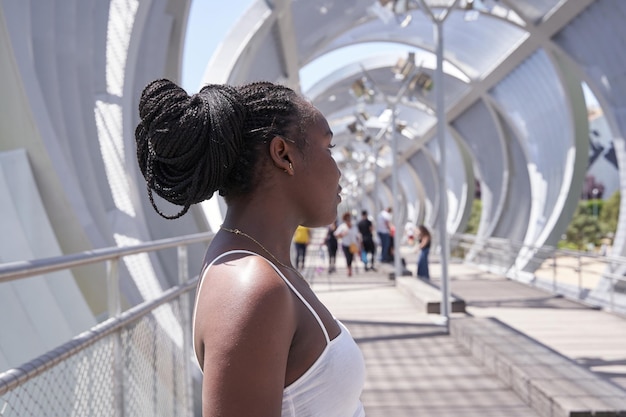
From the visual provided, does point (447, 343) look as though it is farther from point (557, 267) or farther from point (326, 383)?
point (557, 267)

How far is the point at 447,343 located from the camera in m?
10.1

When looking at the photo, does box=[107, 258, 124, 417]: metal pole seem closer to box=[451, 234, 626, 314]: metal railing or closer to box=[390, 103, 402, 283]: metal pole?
box=[451, 234, 626, 314]: metal railing

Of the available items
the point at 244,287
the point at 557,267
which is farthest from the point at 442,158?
the point at 557,267

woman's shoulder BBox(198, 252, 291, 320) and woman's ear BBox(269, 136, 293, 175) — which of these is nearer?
woman's shoulder BBox(198, 252, 291, 320)

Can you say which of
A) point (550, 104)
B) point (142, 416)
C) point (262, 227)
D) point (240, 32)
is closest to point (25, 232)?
point (142, 416)

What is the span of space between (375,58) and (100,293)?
32.1 metres

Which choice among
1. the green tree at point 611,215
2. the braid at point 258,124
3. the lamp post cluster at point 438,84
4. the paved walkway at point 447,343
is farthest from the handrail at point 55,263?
the green tree at point 611,215

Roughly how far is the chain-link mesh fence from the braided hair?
897mm

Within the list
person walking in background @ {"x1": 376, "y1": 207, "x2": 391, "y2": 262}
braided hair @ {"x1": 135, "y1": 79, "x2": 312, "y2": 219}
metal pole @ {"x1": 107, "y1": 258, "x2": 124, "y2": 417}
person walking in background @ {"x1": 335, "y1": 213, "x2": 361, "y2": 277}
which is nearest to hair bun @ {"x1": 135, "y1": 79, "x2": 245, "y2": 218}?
braided hair @ {"x1": 135, "y1": 79, "x2": 312, "y2": 219}

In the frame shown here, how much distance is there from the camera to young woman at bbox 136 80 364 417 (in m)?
1.27

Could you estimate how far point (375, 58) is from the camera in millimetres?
36812

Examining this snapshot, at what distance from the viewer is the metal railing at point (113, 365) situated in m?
2.48

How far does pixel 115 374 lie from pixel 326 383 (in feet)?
6.72

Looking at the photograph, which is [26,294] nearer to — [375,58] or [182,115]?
[182,115]
